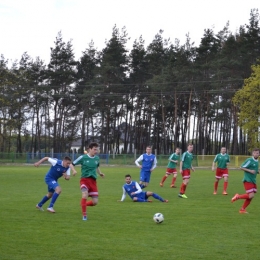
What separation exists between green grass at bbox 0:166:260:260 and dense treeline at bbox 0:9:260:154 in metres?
50.2

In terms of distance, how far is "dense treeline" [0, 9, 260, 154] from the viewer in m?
67.0

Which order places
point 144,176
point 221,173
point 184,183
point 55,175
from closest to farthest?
point 55,175 → point 184,183 → point 144,176 → point 221,173

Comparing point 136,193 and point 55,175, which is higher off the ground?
point 55,175

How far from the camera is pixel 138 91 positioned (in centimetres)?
7775

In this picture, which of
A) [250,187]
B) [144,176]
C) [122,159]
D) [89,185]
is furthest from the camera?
[122,159]

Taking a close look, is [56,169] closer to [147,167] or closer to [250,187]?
[250,187]

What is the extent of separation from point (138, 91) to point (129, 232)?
220 ft

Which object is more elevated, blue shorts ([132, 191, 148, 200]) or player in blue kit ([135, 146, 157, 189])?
player in blue kit ([135, 146, 157, 189])

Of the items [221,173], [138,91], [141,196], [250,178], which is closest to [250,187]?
[250,178]

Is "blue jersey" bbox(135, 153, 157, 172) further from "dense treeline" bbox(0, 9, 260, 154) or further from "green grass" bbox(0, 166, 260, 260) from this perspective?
"dense treeline" bbox(0, 9, 260, 154)

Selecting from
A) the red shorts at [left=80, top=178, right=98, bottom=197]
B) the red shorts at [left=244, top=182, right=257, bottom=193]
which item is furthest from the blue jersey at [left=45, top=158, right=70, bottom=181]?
the red shorts at [left=244, top=182, right=257, bottom=193]

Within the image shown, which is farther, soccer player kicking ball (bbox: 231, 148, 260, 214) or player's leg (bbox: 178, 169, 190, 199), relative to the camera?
player's leg (bbox: 178, 169, 190, 199)

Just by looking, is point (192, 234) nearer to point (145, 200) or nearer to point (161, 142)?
point (145, 200)

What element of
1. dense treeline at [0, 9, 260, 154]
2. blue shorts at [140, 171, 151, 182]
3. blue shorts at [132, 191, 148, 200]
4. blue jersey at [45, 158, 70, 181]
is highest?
dense treeline at [0, 9, 260, 154]
